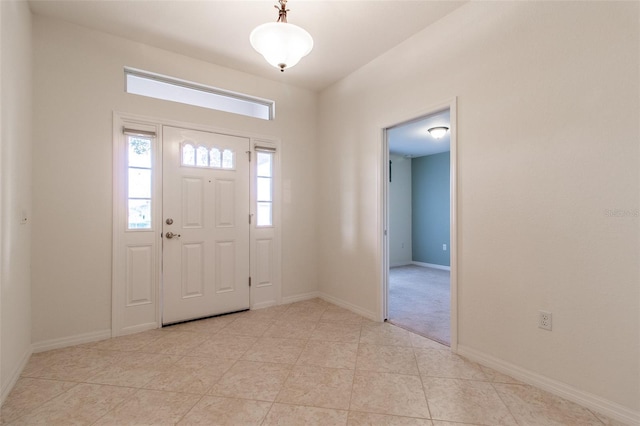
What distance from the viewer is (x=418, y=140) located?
5.61 meters

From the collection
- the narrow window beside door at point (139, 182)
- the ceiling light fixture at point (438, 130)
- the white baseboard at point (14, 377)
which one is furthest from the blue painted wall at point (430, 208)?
the white baseboard at point (14, 377)

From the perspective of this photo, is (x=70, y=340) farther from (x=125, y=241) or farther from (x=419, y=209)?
(x=419, y=209)

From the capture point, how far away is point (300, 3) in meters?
2.34

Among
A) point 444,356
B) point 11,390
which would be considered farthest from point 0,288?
point 444,356

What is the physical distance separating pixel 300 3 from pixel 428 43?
120cm

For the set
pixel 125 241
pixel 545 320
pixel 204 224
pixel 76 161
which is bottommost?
pixel 545 320

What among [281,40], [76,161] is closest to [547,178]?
[281,40]

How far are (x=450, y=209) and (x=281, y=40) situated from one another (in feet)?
6.44

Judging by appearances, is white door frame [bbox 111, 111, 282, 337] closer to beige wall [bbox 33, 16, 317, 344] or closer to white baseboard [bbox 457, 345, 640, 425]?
beige wall [bbox 33, 16, 317, 344]

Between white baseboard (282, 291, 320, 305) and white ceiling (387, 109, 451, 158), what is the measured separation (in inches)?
98.3

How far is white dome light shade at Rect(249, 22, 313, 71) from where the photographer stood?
73.6 inches

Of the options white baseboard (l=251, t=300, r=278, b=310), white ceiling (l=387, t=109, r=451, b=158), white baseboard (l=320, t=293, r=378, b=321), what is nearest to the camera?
white baseboard (l=320, t=293, r=378, b=321)

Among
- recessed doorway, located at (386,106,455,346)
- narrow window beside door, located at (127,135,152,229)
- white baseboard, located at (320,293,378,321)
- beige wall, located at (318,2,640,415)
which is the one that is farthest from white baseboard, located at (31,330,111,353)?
recessed doorway, located at (386,106,455,346)

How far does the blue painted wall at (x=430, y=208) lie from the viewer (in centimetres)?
647
